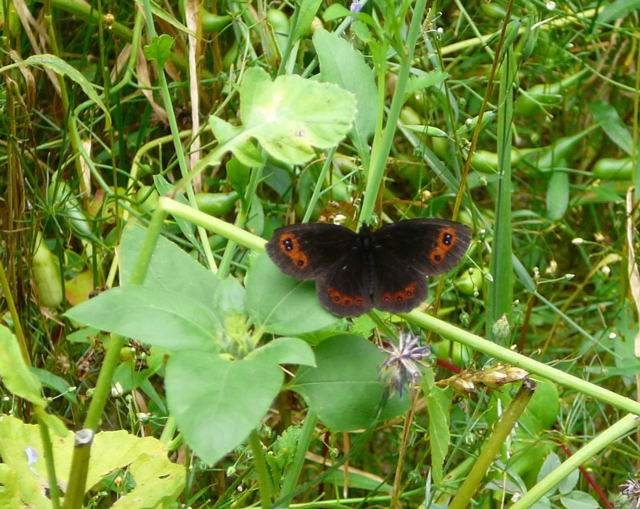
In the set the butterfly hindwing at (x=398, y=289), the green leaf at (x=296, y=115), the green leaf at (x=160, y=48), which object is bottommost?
the butterfly hindwing at (x=398, y=289)

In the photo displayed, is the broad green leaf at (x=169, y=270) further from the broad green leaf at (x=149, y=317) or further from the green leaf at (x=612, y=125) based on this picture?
the green leaf at (x=612, y=125)

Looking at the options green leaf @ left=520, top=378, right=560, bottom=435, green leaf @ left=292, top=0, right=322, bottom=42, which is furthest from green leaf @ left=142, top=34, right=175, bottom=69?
green leaf @ left=520, top=378, right=560, bottom=435

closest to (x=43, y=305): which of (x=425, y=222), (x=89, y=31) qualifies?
(x=89, y=31)

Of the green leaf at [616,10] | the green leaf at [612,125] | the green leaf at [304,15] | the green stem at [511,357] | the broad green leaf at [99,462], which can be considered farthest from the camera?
the green leaf at [612,125]

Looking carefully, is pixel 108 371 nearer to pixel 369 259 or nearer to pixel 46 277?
pixel 369 259

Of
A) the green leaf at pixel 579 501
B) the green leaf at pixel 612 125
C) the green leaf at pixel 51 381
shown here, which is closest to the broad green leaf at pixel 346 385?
the green leaf at pixel 579 501

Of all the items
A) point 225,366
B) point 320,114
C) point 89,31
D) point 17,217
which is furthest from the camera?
point 89,31

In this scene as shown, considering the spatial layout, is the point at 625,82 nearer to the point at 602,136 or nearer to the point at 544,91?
the point at 602,136

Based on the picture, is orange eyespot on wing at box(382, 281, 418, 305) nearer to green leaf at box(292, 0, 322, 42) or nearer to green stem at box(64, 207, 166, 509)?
green stem at box(64, 207, 166, 509)
